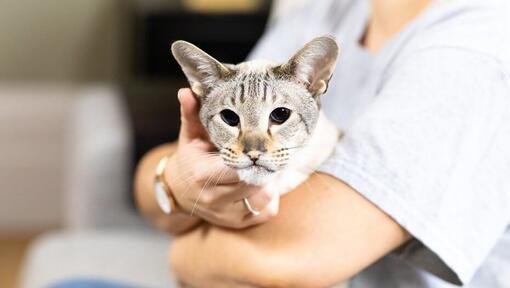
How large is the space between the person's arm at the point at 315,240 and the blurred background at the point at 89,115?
2.09ft

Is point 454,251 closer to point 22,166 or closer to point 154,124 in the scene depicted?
point 154,124

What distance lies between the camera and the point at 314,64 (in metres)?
0.52

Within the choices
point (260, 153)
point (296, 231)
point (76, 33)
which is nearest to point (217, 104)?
point (260, 153)

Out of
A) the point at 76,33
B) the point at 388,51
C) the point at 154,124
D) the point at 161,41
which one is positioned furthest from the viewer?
the point at 76,33

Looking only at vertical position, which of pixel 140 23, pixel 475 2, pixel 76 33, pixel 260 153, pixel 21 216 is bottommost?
pixel 21 216

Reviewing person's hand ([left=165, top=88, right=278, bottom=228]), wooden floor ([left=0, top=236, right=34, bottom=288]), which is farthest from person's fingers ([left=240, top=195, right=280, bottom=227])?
wooden floor ([left=0, top=236, right=34, bottom=288])

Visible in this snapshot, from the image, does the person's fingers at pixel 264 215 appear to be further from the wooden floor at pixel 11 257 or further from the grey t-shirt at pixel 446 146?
the wooden floor at pixel 11 257

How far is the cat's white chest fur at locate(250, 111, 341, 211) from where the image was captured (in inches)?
25.7

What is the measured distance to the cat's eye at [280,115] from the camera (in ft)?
1.78

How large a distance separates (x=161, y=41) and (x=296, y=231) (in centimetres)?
139

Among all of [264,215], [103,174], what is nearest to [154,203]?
[264,215]

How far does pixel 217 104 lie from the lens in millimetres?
549

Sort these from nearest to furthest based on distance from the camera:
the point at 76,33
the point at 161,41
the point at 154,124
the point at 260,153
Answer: the point at 260,153
the point at 154,124
the point at 161,41
the point at 76,33

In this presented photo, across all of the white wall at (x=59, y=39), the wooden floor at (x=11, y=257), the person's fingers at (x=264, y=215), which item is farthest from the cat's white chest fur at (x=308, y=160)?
the white wall at (x=59, y=39)
